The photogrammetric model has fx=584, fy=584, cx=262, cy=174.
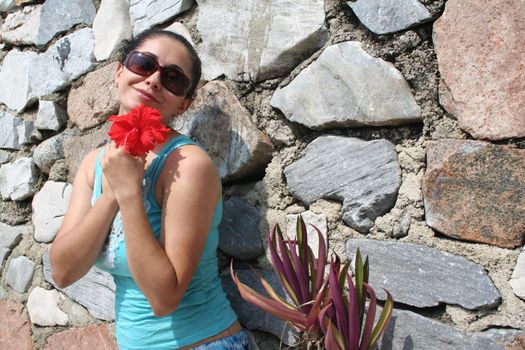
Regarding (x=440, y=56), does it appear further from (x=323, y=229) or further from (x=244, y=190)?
(x=244, y=190)

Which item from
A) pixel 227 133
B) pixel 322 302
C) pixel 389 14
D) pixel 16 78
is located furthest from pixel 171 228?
pixel 16 78

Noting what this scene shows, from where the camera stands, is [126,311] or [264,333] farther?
[264,333]

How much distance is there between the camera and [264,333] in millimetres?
1587

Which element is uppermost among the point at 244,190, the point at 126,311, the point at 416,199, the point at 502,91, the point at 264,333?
the point at 502,91

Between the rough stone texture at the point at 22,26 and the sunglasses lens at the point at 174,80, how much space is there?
4.02ft

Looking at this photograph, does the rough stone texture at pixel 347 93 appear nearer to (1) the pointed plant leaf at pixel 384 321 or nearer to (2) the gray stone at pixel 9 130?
(1) the pointed plant leaf at pixel 384 321

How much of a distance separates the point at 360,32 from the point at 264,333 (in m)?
0.83

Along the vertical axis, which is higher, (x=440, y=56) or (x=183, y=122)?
(x=440, y=56)

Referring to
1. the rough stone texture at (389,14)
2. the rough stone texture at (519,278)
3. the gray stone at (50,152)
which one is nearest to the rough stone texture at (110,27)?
the gray stone at (50,152)

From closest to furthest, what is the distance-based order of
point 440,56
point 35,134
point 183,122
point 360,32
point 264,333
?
point 440,56
point 360,32
point 264,333
point 183,122
point 35,134

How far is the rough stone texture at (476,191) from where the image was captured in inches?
46.6

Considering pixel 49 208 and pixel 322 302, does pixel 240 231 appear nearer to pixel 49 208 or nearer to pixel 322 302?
pixel 322 302

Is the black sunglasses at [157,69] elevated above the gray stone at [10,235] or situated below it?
above

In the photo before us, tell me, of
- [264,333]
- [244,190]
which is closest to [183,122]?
[244,190]
